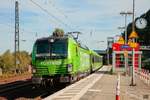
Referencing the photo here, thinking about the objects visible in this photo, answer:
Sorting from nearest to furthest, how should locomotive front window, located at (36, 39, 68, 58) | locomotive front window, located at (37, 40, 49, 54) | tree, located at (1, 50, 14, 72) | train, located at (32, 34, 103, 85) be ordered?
train, located at (32, 34, 103, 85)
locomotive front window, located at (36, 39, 68, 58)
locomotive front window, located at (37, 40, 49, 54)
tree, located at (1, 50, 14, 72)

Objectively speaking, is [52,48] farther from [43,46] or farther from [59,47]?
[43,46]

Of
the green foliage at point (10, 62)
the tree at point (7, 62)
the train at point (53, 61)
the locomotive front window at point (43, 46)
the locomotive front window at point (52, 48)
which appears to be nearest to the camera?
the train at point (53, 61)

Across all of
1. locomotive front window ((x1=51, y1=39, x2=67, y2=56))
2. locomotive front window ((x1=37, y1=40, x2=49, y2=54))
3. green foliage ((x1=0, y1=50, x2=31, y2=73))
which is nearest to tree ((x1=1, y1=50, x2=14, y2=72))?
green foliage ((x1=0, y1=50, x2=31, y2=73))

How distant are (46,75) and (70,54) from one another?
1950mm

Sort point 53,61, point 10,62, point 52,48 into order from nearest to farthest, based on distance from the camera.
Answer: point 53,61
point 52,48
point 10,62

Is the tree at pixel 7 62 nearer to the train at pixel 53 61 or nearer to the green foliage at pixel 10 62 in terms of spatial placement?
the green foliage at pixel 10 62

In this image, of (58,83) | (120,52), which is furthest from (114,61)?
(58,83)

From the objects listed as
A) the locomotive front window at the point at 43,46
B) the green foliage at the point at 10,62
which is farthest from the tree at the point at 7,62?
the locomotive front window at the point at 43,46

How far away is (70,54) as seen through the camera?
26875 mm

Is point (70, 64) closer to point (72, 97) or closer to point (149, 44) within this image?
point (72, 97)

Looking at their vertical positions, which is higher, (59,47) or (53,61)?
(59,47)

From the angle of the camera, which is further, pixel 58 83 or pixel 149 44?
pixel 149 44

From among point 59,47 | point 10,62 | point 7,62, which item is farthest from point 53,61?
point 7,62

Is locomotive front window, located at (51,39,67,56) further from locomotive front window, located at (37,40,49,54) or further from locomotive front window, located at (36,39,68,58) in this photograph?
locomotive front window, located at (37,40,49,54)
